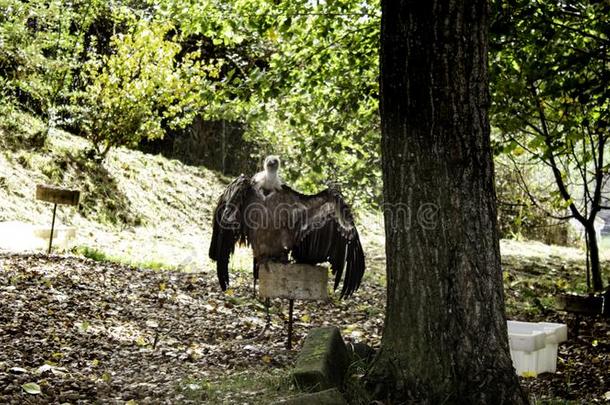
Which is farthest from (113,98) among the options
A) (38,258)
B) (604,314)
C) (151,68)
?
(604,314)

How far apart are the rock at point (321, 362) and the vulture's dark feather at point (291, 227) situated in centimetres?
133

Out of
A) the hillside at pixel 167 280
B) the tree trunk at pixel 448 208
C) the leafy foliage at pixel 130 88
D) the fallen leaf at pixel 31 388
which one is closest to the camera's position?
the tree trunk at pixel 448 208

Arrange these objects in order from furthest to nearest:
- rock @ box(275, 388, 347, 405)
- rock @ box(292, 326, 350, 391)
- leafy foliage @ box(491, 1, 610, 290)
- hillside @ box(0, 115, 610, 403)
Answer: leafy foliage @ box(491, 1, 610, 290) < hillside @ box(0, 115, 610, 403) < rock @ box(292, 326, 350, 391) < rock @ box(275, 388, 347, 405)

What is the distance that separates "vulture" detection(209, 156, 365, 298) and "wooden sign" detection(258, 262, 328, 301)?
191mm

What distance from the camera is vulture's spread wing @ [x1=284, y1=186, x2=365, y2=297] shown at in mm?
6102

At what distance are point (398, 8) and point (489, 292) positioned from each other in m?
1.63

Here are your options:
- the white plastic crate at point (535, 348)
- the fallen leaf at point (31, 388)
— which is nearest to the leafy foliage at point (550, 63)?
the white plastic crate at point (535, 348)

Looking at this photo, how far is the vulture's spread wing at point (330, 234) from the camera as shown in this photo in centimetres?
610

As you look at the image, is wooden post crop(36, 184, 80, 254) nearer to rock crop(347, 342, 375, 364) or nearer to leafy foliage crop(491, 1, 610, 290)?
leafy foliage crop(491, 1, 610, 290)

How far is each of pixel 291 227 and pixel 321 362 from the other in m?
2.06

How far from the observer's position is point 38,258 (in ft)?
28.8

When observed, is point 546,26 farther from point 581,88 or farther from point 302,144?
point 302,144

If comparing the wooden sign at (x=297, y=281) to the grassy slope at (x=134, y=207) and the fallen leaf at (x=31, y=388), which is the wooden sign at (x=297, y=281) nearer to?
the fallen leaf at (x=31, y=388)

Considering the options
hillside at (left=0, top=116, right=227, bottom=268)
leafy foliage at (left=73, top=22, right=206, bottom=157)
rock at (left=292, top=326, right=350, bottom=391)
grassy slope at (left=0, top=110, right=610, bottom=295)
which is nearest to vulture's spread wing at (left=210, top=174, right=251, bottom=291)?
Result: rock at (left=292, top=326, right=350, bottom=391)
